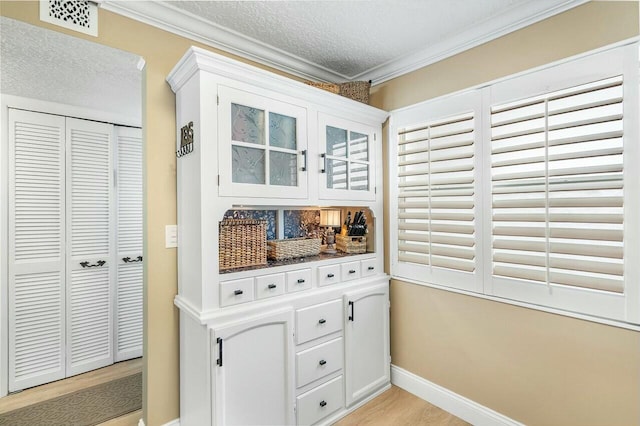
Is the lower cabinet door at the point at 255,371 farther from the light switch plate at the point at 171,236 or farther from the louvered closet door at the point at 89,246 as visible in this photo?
the louvered closet door at the point at 89,246

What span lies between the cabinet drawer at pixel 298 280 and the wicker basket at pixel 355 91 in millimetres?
1386

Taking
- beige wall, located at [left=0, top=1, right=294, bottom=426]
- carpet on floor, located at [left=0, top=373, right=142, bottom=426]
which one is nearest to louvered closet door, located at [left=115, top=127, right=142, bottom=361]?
carpet on floor, located at [left=0, top=373, right=142, bottom=426]

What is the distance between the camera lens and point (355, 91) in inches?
93.1

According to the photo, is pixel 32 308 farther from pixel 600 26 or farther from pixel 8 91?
pixel 600 26

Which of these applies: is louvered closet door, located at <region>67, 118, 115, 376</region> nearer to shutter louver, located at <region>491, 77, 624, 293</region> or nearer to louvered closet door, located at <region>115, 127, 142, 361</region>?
louvered closet door, located at <region>115, 127, 142, 361</region>

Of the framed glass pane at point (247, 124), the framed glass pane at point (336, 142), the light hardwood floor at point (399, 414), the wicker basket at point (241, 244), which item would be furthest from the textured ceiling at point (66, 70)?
the light hardwood floor at point (399, 414)

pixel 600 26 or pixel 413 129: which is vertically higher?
pixel 600 26

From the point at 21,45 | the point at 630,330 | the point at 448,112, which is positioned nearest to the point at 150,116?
the point at 21,45

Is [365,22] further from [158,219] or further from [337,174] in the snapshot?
[158,219]

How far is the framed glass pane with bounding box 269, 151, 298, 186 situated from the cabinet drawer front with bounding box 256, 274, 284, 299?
56cm

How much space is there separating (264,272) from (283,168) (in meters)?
0.64

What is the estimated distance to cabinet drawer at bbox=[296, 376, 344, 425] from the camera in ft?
6.08

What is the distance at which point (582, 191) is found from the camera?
1.58 meters

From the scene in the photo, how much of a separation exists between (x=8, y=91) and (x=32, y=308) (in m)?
1.52
